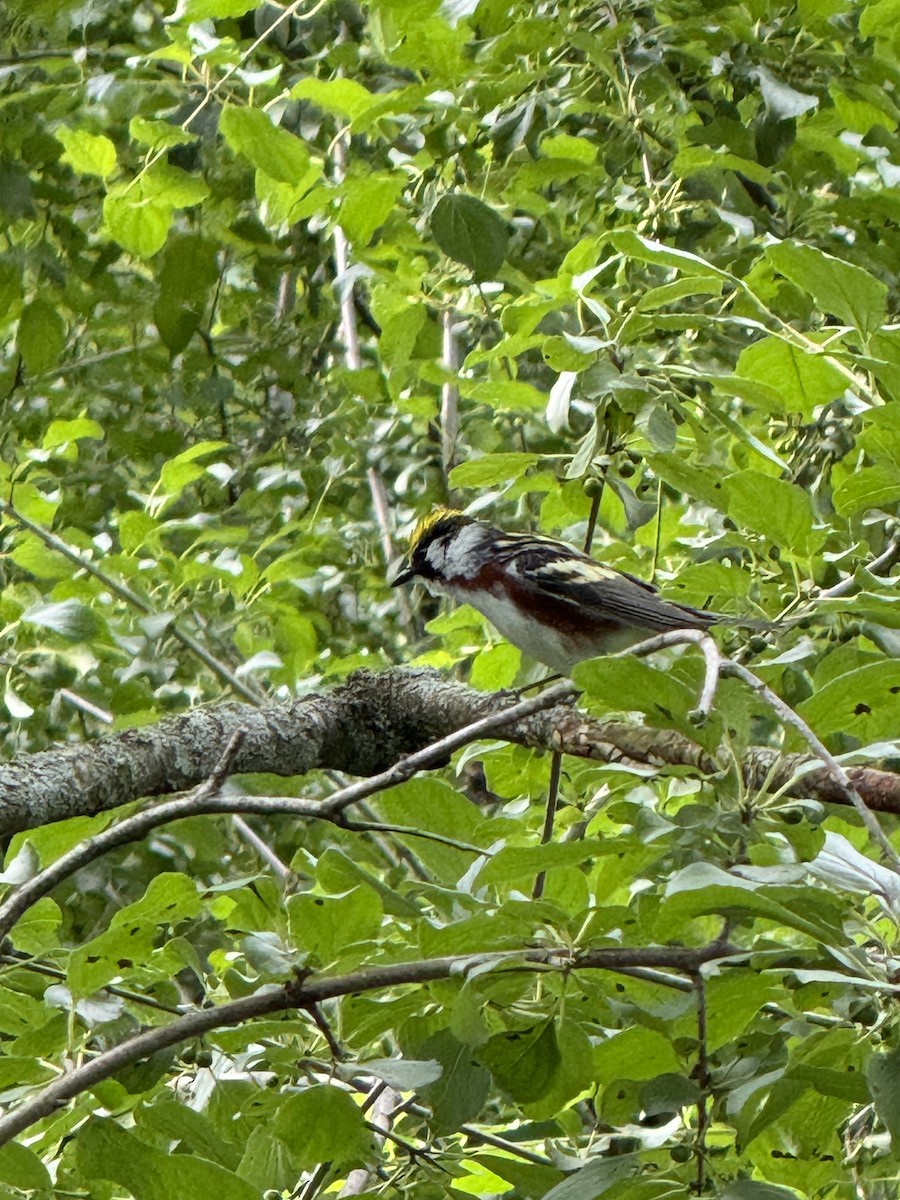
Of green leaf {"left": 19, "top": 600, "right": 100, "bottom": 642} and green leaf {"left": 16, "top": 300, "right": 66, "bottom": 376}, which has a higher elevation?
green leaf {"left": 16, "top": 300, "right": 66, "bottom": 376}

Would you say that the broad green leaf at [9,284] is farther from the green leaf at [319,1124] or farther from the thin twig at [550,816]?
the green leaf at [319,1124]

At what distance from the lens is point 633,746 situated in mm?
2324

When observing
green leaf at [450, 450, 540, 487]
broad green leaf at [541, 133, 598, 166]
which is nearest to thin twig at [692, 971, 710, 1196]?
green leaf at [450, 450, 540, 487]

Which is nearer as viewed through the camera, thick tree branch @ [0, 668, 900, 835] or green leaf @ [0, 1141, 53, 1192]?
green leaf @ [0, 1141, 53, 1192]

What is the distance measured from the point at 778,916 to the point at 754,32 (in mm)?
1976

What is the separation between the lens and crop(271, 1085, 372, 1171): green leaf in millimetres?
1564

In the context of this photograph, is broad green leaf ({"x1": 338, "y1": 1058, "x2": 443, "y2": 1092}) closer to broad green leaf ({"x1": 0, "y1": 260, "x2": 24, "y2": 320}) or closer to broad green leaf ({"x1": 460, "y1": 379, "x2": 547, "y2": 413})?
broad green leaf ({"x1": 460, "y1": 379, "x2": 547, "y2": 413})

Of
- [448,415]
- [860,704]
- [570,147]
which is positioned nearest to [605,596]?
[570,147]

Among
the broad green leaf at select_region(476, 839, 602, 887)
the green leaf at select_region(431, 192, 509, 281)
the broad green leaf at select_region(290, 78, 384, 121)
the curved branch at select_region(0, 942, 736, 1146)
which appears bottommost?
the curved branch at select_region(0, 942, 736, 1146)

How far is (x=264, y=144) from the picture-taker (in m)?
2.42

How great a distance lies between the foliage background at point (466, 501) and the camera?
1575 millimetres

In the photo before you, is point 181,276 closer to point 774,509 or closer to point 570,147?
point 570,147

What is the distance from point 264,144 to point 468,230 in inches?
14.3

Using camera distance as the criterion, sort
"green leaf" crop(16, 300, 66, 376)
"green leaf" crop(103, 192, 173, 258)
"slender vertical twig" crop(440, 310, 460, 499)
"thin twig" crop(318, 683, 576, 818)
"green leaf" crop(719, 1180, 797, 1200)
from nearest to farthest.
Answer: "green leaf" crop(719, 1180, 797, 1200)
"thin twig" crop(318, 683, 576, 818)
"green leaf" crop(103, 192, 173, 258)
"green leaf" crop(16, 300, 66, 376)
"slender vertical twig" crop(440, 310, 460, 499)
